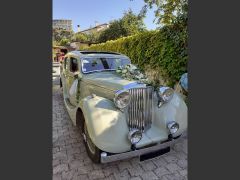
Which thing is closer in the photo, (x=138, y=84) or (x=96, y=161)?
(x=96, y=161)

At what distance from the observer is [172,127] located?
2693 millimetres

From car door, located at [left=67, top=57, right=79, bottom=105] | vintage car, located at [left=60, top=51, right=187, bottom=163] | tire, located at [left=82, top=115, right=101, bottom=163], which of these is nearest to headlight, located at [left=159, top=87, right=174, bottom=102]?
vintage car, located at [left=60, top=51, right=187, bottom=163]

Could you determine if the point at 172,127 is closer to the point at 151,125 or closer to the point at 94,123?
the point at 151,125

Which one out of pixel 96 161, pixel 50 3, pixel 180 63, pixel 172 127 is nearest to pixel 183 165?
pixel 172 127

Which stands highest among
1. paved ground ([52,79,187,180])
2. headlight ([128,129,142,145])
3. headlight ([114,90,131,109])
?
headlight ([114,90,131,109])

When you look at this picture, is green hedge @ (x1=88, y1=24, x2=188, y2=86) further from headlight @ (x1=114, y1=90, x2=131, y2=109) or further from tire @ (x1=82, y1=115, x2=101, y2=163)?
tire @ (x1=82, y1=115, x2=101, y2=163)

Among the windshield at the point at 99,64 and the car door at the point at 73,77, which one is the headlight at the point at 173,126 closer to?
the windshield at the point at 99,64

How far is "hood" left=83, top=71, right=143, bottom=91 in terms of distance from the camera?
9.16ft

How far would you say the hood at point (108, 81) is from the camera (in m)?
2.79

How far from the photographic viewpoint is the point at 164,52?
6008mm

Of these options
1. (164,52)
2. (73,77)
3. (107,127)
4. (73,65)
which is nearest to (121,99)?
(107,127)

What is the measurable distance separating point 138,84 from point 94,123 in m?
0.90

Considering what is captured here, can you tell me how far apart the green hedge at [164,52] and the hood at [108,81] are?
2.53 m

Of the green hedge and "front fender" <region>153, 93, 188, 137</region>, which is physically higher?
the green hedge
